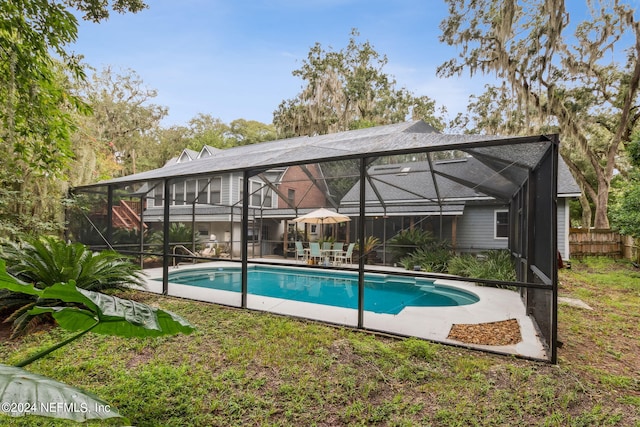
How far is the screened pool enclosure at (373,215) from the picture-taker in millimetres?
3973

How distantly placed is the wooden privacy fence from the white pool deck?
7788 mm

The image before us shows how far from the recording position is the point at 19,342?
11.8 feet

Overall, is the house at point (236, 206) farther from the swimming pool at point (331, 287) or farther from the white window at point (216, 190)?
the swimming pool at point (331, 287)

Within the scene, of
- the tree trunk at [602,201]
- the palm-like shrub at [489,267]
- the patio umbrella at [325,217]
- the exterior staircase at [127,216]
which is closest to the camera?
the palm-like shrub at [489,267]

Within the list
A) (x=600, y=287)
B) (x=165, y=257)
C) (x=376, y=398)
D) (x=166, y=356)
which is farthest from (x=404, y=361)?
(x=600, y=287)

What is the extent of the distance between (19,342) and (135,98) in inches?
878

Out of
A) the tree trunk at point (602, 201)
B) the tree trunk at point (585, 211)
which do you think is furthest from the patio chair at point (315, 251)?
the tree trunk at point (585, 211)

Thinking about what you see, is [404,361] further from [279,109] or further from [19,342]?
[279,109]

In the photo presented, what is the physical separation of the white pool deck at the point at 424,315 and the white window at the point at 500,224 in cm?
527

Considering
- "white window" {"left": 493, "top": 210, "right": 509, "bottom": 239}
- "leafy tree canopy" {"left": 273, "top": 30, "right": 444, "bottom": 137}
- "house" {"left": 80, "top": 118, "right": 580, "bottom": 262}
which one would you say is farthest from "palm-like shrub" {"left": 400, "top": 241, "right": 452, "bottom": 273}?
"leafy tree canopy" {"left": 273, "top": 30, "right": 444, "bottom": 137}

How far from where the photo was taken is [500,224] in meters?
11.4

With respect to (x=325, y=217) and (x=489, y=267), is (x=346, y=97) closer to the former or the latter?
(x=325, y=217)

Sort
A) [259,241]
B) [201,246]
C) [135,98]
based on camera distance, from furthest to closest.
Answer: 1. [135,98]
2. [259,241]
3. [201,246]

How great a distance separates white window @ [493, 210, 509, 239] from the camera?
11.3m
